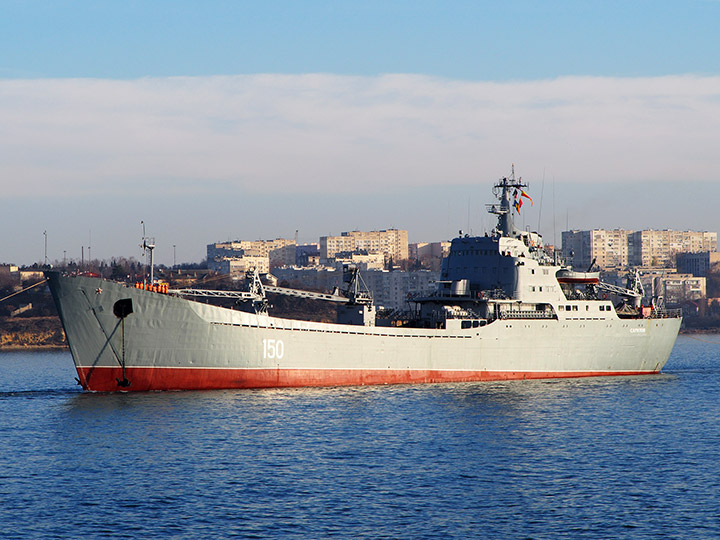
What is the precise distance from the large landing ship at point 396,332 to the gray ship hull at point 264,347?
0.05 metres

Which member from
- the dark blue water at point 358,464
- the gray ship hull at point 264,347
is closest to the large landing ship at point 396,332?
the gray ship hull at point 264,347

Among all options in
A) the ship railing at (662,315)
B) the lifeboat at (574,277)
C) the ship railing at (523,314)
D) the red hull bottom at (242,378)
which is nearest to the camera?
the red hull bottom at (242,378)

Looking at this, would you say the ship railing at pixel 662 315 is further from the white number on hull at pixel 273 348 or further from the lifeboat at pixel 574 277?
the white number on hull at pixel 273 348

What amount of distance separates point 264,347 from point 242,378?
6.02 ft

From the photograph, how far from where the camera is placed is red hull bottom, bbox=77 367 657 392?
1651 inches

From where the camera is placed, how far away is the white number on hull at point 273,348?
1716 inches

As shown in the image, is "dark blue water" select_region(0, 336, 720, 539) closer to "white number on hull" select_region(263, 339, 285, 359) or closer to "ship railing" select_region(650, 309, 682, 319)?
"white number on hull" select_region(263, 339, 285, 359)

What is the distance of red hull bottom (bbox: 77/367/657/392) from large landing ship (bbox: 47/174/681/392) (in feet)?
0.18

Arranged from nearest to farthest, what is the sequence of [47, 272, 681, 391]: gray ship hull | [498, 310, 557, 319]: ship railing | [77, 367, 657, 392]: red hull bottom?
[47, 272, 681, 391]: gray ship hull, [77, 367, 657, 392]: red hull bottom, [498, 310, 557, 319]: ship railing

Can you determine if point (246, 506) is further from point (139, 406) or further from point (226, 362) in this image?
point (226, 362)

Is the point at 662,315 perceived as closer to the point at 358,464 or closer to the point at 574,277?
the point at 574,277

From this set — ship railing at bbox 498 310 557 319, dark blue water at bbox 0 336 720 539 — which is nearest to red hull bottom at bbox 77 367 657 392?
dark blue water at bbox 0 336 720 539

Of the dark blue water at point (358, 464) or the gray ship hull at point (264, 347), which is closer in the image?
the dark blue water at point (358, 464)

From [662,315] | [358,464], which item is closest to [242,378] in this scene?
Answer: [358,464]
